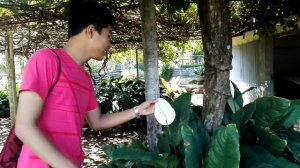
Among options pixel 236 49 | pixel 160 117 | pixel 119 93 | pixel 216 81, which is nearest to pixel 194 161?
pixel 160 117

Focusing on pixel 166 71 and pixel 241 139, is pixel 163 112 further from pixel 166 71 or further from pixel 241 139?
pixel 166 71

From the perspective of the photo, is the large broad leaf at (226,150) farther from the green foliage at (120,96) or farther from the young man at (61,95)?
the green foliage at (120,96)

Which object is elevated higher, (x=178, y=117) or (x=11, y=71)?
(x=11, y=71)

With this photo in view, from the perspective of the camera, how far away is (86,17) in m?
1.53

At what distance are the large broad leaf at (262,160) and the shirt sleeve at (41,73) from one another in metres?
1.39

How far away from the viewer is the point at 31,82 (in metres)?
1.29

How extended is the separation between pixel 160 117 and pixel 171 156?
493 mm

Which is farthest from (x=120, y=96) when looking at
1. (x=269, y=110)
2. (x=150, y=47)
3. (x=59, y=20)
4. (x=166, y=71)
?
(x=166, y=71)

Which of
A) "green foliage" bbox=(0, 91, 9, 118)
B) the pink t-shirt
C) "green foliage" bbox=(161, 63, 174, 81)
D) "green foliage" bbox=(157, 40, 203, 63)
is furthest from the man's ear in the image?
"green foliage" bbox=(161, 63, 174, 81)

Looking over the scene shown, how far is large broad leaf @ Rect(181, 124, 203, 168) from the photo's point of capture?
209 centimetres

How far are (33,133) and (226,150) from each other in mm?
1006

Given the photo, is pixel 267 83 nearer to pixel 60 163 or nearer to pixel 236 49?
pixel 236 49

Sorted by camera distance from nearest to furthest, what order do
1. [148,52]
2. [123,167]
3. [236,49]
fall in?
[148,52], [123,167], [236,49]

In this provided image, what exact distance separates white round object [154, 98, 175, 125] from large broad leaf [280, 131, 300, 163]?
37.6 inches
